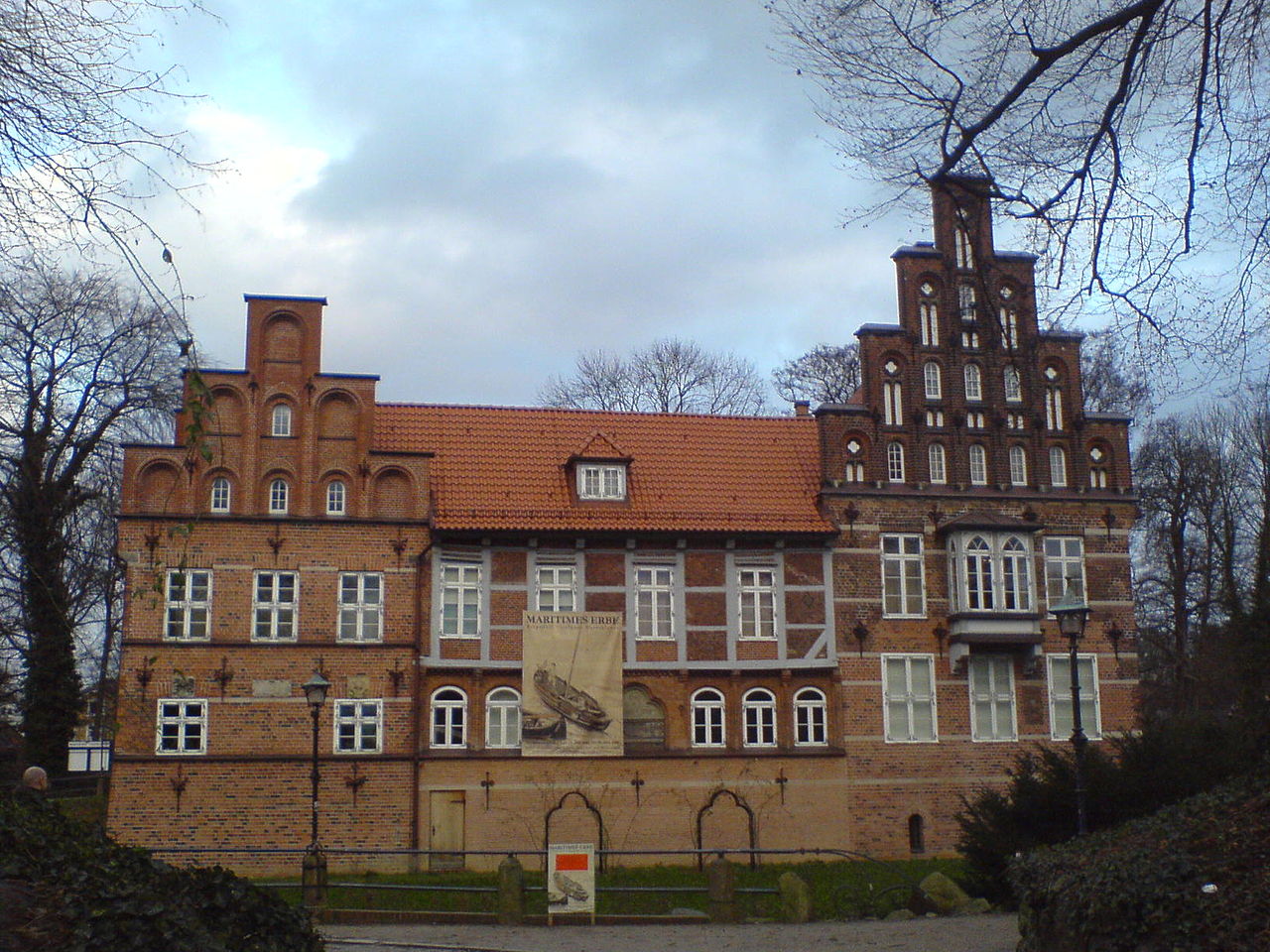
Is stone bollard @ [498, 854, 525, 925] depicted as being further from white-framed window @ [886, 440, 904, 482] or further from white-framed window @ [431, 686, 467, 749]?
white-framed window @ [886, 440, 904, 482]

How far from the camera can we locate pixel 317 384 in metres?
28.8

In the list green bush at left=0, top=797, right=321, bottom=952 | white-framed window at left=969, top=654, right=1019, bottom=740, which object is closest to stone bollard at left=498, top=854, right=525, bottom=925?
green bush at left=0, top=797, right=321, bottom=952

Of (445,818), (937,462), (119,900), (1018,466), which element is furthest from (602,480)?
(119,900)

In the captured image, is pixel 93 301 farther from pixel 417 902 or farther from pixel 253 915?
pixel 253 915

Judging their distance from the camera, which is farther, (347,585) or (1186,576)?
(1186,576)

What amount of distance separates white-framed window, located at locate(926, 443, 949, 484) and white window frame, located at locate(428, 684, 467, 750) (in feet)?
37.2

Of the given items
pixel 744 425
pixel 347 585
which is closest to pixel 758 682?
pixel 744 425

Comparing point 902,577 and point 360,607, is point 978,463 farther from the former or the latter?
point 360,607

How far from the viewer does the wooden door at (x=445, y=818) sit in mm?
27281

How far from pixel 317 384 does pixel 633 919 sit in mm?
14320

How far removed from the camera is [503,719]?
92.3 ft

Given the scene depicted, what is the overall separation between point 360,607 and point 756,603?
27.2 feet

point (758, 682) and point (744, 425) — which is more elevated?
point (744, 425)

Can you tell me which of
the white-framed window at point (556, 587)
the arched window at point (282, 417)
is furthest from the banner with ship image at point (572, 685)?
the arched window at point (282, 417)
